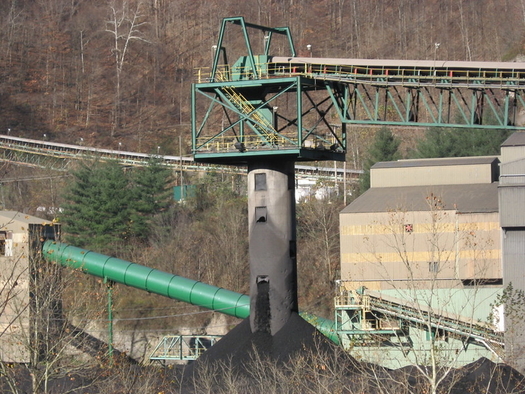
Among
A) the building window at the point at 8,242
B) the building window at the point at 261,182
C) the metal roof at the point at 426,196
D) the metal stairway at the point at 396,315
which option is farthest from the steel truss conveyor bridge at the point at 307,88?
the building window at the point at 8,242

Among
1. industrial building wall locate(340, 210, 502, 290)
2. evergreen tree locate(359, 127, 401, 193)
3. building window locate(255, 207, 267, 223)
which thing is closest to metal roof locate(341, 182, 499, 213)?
industrial building wall locate(340, 210, 502, 290)

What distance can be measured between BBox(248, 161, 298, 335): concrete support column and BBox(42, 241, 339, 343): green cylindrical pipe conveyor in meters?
7.78

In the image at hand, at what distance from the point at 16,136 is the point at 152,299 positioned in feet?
133

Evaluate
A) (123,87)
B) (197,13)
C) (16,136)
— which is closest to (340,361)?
(16,136)

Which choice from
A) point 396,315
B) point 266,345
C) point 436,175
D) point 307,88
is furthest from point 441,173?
point 266,345

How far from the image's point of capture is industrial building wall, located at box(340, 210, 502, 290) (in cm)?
4191

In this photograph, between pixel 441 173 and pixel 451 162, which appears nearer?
pixel 441 173

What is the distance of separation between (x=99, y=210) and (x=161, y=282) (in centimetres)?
2095

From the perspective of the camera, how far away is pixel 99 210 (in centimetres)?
6162

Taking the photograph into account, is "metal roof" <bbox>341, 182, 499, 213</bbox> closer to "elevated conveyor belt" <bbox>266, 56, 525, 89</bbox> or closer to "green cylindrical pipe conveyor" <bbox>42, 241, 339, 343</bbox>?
"green cylindrical pipe conveyor" <bbox>42, 241, 339, 343</bbox>

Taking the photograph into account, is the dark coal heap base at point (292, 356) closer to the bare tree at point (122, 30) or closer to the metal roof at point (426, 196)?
the metal roof at point (426, 196)

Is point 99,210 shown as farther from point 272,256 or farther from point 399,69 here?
point 399,69

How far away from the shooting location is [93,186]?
61.8m

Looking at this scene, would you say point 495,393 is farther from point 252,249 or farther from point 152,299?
point 152,299
